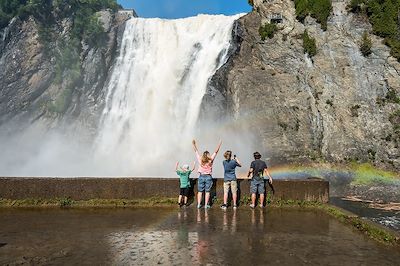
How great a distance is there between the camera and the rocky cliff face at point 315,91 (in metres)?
26.5

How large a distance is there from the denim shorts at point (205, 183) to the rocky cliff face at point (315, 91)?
663 inches

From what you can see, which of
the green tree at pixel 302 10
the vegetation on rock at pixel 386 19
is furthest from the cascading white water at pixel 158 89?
the vegetation on rock at pixel 386 19

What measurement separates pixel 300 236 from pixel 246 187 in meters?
4.11

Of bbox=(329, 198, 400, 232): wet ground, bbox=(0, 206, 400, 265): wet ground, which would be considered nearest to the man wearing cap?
bbox=(0, 206, 400, 265): wet ground

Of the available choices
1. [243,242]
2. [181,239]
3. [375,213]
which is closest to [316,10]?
[375,213]

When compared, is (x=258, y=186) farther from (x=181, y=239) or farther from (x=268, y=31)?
(x=268, y=31)

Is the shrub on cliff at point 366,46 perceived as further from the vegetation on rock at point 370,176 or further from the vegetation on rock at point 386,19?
the vegetation on rock at point 370,176

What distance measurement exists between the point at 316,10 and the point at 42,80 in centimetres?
2882

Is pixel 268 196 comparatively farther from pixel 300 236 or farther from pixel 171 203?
pixel 300 236

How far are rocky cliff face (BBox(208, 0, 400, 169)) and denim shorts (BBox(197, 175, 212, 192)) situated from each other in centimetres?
1683

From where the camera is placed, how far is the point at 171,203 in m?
11.9

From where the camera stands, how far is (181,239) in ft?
25.8

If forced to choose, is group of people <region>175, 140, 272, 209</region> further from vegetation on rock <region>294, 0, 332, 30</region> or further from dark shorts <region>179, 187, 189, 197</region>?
vegetation on rock <region>294, 0, 332, 30</region>

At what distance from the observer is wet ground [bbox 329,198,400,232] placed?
14.3 meters
